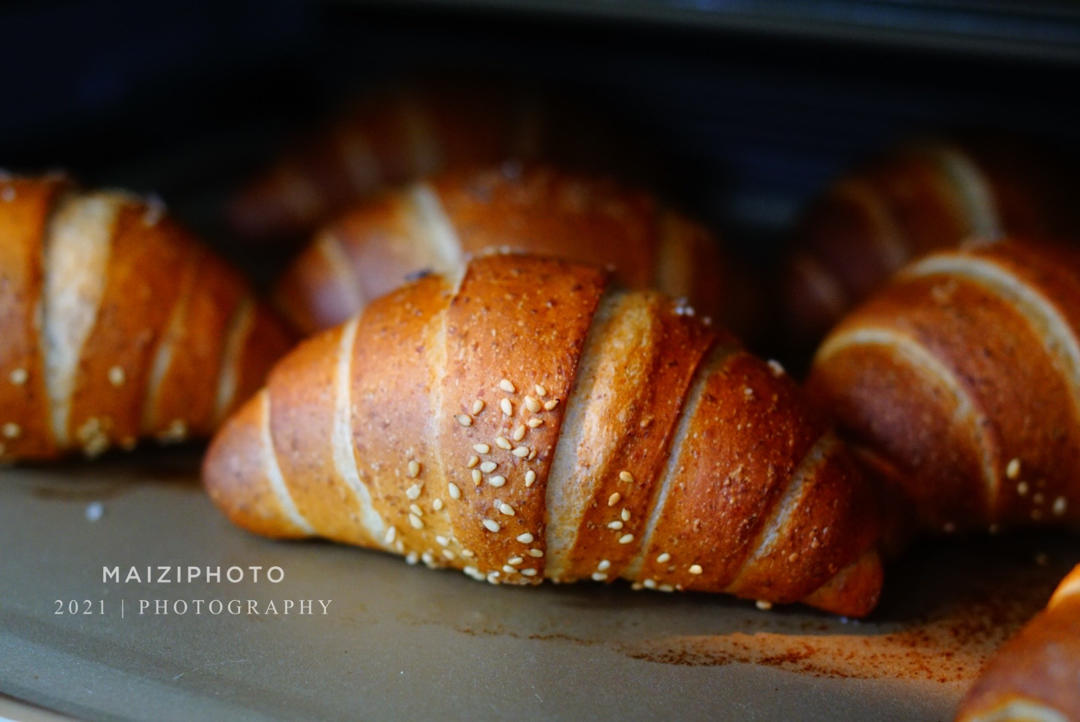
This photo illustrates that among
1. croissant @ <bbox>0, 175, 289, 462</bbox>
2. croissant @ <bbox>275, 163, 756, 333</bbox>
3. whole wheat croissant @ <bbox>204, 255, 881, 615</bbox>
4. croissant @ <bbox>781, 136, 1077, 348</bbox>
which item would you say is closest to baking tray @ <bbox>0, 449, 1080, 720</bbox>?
whole wheat croissant @ <bbox>204, 255, 881, 615</bbox>

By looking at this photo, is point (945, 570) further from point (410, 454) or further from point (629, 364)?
point (410, 454)

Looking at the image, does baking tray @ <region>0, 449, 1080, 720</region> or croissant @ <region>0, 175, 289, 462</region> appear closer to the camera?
baking tray @ <region>0, 449, 1080, 720</region>

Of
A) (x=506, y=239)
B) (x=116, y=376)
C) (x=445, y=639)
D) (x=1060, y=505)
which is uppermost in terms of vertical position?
(x=506, y=239)

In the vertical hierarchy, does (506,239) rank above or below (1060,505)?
above

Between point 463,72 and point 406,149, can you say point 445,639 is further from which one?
point 463,72

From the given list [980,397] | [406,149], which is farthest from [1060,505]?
[406,149]

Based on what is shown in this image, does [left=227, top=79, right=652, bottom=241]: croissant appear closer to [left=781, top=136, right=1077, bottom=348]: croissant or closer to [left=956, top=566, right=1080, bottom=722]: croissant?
[left=781, top=136, right=1077, bottom=348]: croissant

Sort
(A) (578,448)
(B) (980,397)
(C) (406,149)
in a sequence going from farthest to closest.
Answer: (C) (406,149), (B) (980,397), (A) (578,448)
